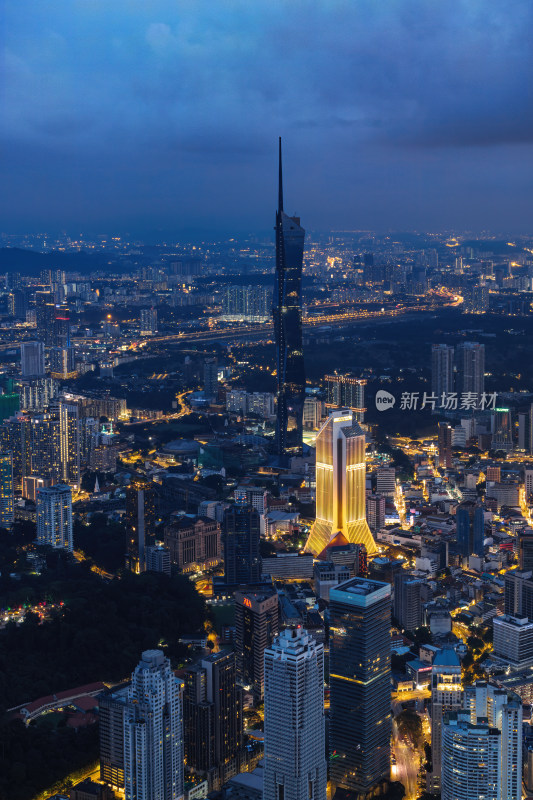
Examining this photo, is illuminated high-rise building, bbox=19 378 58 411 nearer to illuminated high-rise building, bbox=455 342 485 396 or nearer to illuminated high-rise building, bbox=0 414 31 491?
illuminated high-rise building, bbox=0 414 31 491

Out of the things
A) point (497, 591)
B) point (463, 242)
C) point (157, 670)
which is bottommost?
point (497, 591)

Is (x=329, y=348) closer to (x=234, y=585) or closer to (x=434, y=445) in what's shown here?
(x=434, y=445)

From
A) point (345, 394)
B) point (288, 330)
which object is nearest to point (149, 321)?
point (345, 394)

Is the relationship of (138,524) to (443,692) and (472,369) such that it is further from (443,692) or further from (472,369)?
(472,369)

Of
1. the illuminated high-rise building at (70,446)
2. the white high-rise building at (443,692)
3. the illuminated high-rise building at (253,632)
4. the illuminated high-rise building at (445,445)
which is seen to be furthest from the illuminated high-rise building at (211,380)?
the white high-rise building at (443,692)

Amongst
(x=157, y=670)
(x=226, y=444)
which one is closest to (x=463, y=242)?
(x=226, y=444)

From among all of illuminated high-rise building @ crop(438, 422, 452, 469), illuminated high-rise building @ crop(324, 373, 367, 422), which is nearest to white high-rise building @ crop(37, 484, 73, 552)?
illuminated high-rise building @ crop(438, 422, 452, 469)
